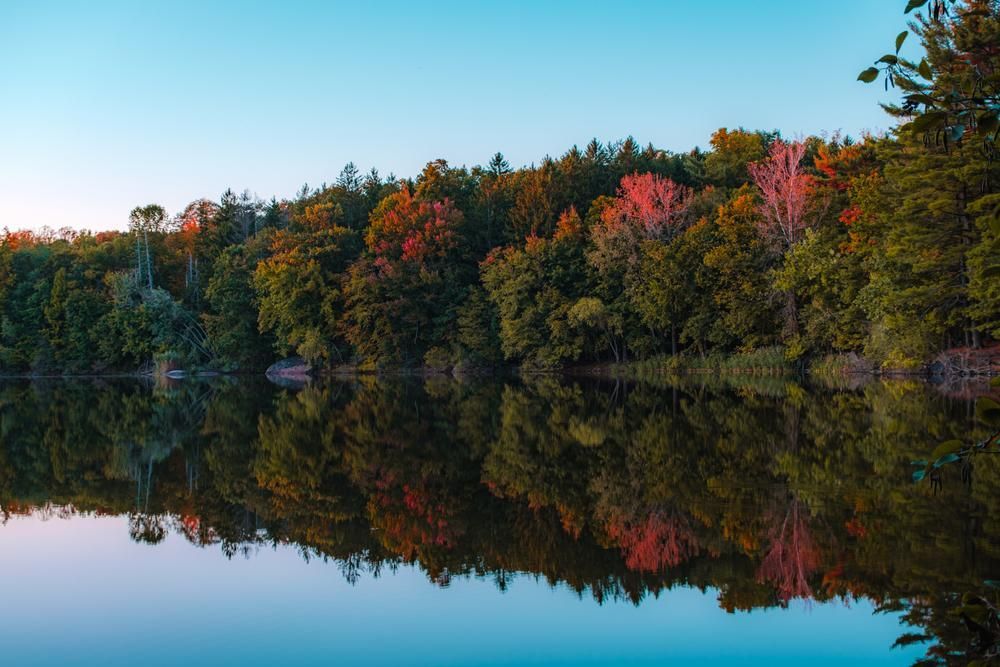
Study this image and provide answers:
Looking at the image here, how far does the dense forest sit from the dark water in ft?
54.0

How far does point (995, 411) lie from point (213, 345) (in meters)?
63.0

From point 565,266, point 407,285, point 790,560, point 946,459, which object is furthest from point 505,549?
point 407,285

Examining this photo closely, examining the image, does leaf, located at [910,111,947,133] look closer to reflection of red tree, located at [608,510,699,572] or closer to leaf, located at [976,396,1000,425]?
leaf, located at [976,396,1000,425]

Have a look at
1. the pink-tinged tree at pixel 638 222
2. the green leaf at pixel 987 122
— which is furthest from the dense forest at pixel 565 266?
the green leaf at pixel 987 122

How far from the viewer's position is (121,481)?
13.4 meters

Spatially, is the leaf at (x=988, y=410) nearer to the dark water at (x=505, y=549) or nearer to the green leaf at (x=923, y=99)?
the green leaf at (x=923, y=99)

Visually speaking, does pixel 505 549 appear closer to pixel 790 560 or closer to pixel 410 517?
pixel 410 517

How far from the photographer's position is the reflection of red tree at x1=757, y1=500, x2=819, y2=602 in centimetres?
688

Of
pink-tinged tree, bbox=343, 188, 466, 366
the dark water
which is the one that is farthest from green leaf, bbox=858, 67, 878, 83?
pink-tinged tree, bbox=343, 188, 466, 366

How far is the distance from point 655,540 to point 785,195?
123 feet

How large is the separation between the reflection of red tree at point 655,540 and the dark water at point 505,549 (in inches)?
1.7

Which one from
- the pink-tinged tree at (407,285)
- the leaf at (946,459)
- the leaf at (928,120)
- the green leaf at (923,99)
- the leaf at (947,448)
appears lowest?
the leaf at (946,459)

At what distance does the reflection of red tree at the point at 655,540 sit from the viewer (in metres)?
7.74

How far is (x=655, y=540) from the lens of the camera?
27.7 ft
